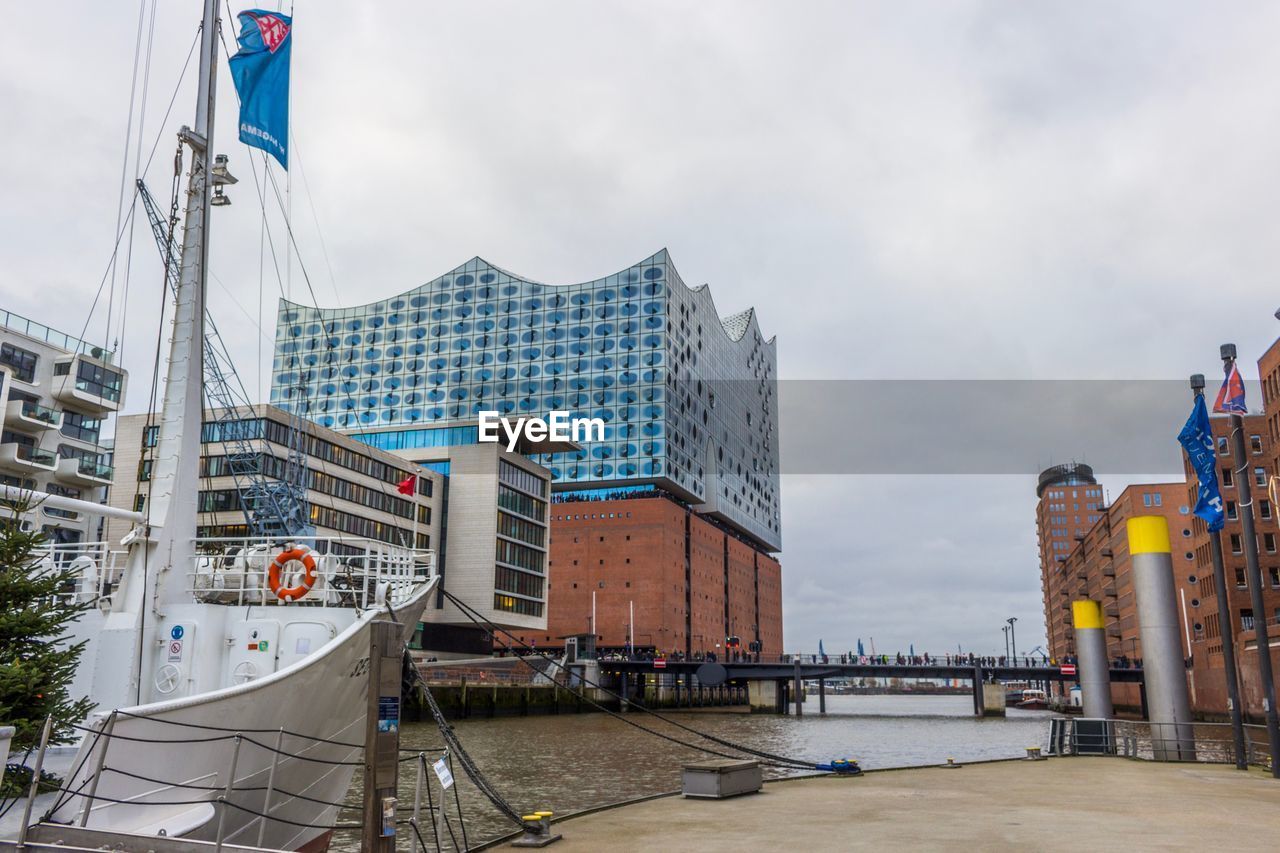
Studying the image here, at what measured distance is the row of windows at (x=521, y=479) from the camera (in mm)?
102500

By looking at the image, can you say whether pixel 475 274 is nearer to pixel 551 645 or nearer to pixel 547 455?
pixel 547 455

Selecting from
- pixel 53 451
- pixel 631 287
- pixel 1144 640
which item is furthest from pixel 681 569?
pixel 1144 640

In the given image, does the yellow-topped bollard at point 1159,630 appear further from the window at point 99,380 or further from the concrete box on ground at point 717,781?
the window at point 99,380

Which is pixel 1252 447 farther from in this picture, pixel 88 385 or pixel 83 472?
pixel 88 385

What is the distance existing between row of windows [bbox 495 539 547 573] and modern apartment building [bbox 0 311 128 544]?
36.1 m

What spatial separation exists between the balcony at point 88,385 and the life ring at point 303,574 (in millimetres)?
71133

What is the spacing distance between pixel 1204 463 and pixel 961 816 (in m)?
15.1

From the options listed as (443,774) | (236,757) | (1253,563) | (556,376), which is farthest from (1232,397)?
(556,376)

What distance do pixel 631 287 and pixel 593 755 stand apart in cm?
9766

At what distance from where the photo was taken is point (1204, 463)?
89.7 feet

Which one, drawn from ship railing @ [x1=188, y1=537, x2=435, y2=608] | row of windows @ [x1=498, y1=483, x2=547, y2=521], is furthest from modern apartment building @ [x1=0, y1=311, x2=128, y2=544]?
ship railing @ [x1=188, y1=537, x2=435, y2=608]

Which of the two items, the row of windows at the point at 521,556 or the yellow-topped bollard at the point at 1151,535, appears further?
the row of windows at the point at 521,556

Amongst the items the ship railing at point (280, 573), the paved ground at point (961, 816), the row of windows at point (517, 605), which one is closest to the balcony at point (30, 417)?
the row of windows at point (517, 605)

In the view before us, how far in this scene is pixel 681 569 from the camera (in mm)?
141000
